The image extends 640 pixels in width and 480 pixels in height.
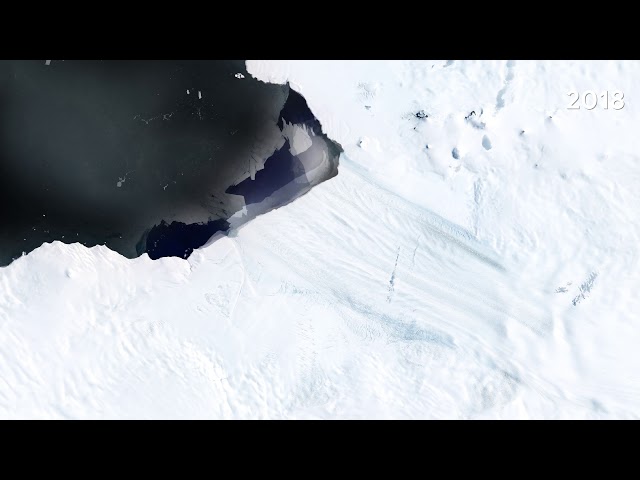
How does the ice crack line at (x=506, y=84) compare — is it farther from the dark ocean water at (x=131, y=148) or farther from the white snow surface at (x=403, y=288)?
the dark ocean water at (x=131, y=148)

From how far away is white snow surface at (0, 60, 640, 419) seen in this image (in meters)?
3.71

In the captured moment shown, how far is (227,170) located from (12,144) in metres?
1.79

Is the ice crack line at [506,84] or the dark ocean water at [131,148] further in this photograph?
the dark ocean water at [131,148]

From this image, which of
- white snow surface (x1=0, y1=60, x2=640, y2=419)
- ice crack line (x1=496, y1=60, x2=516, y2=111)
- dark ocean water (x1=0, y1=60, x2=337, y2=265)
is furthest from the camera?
dark ocean water (x1=0, y1=60, x2=337, y2=265)

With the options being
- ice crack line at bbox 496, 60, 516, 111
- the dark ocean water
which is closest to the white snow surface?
ice crack line at bbox 496, 60, 516, 111

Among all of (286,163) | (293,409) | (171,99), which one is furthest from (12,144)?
(293,409)

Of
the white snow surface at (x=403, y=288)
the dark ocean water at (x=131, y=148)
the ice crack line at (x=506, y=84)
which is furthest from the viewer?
the dark ocean water at (x=131, y=148)

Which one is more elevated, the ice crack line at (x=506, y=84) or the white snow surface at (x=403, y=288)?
the ice crack line at (x=506, y=84)

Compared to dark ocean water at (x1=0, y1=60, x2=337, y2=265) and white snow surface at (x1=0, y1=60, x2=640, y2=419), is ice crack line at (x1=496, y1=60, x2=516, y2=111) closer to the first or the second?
white snow surface at (x1=0, y1=60, x2=640, y2=419)

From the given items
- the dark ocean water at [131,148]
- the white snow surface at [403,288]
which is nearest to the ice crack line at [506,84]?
the white snow surface at [403,288]

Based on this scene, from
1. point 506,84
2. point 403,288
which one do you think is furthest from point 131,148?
point 506,84

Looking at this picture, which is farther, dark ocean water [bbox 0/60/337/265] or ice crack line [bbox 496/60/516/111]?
dark ocean water [bbox 0/60/337/265]

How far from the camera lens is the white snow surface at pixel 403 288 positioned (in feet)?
12.2

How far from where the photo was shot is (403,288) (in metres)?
3.84
